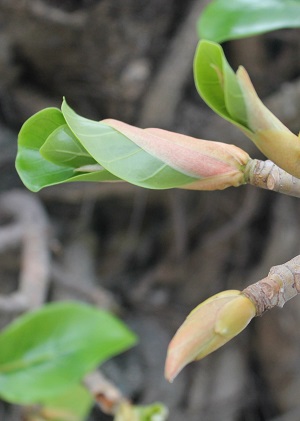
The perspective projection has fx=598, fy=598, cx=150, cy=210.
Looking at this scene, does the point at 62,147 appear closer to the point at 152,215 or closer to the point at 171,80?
the point at 171,80

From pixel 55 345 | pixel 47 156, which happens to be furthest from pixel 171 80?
pixel 47 156

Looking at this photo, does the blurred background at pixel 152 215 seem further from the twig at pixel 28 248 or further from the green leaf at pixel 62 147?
the green leaf at pixel 62 147

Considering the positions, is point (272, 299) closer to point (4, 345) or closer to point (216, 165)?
point (216, 165)

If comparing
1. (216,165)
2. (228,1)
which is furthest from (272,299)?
(228,1)

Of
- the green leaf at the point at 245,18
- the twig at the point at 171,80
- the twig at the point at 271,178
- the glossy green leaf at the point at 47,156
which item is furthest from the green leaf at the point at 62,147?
the twig at the point at 171,80

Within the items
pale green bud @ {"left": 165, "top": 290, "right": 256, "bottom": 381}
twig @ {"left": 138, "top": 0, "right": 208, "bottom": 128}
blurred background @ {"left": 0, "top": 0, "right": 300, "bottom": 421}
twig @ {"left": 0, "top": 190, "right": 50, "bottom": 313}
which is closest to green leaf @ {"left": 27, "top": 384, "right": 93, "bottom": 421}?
blurred background @ {"left": 0, "top": 0, "right": 300, "bottom": 421}
